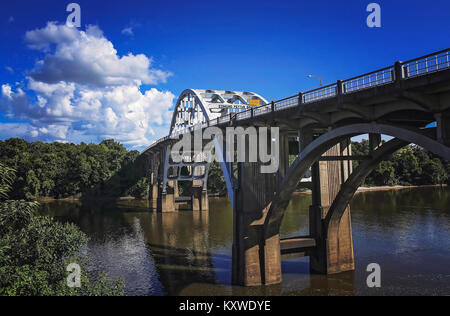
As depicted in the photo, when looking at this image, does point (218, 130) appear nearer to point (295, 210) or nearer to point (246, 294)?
point (246, 294)

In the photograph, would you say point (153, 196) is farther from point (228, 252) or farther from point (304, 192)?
point (228, 252)

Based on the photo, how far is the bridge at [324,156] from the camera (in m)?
9.92

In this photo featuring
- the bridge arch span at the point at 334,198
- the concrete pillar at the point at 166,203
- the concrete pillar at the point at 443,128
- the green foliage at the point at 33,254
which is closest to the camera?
the concrete pillar at the point at 443,128

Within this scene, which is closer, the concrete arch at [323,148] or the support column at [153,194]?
the concrete arch at [323,148]

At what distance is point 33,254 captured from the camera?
1359 centimetres

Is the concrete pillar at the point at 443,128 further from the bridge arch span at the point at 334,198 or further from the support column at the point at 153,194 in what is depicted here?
the support column at the point at 153,194

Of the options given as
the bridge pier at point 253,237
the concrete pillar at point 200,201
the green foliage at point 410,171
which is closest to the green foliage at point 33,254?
the bridge pier at point 253,237

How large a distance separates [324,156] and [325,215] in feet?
14.0

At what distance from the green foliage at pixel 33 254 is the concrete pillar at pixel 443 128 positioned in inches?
450

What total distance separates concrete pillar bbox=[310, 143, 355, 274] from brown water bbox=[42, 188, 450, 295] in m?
0.81

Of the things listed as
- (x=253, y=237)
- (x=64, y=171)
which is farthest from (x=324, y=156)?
(x=64, y=171)
